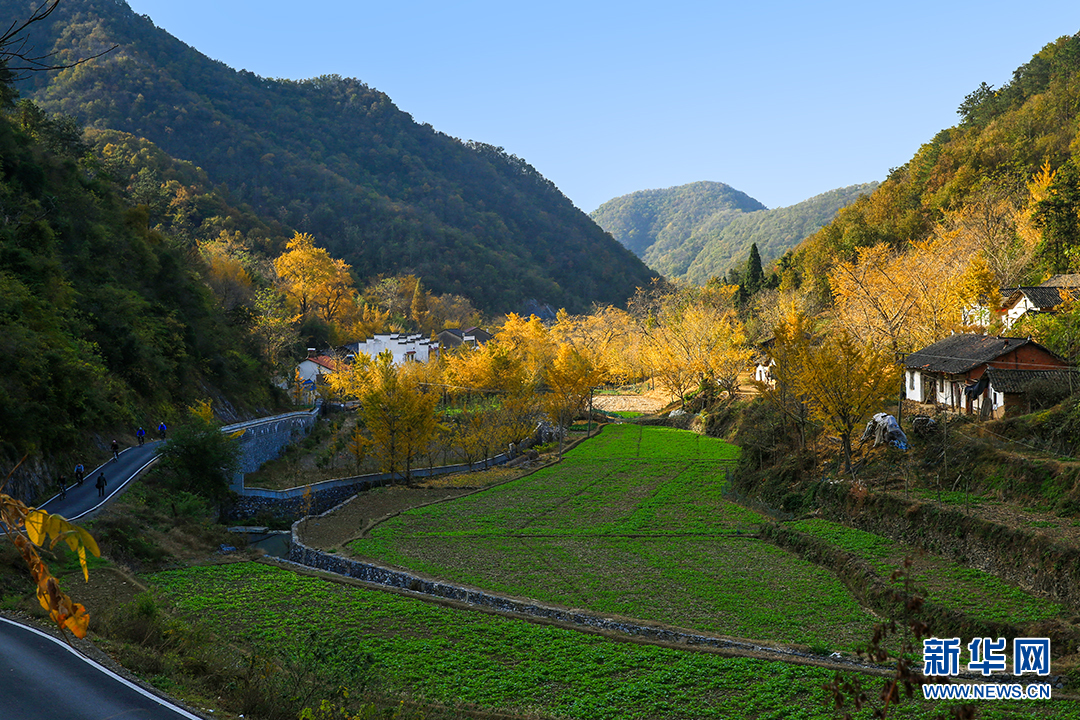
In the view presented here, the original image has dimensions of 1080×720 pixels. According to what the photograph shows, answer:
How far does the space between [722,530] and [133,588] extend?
18893 millimetres

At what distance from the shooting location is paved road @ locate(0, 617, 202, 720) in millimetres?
9523

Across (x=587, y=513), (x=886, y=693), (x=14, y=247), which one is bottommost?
(x=587, y=513)

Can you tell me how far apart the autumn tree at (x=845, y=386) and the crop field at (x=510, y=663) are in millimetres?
14955

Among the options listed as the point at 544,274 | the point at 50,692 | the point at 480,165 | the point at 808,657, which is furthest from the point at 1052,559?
the point at 480,165

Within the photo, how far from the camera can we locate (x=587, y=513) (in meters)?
29.8

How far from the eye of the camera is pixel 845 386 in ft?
88.6

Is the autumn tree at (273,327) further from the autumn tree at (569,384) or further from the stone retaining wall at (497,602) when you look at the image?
the stone retaining wall at (497,602)

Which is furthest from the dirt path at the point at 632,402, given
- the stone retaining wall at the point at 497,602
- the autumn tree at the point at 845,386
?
the stone retaining wall at the point at 497,602

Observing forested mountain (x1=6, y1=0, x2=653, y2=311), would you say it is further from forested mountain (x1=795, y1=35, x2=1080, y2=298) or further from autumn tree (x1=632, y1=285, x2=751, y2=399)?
forested mountain (x1=795, y1=35, x2=1080, y2=298)

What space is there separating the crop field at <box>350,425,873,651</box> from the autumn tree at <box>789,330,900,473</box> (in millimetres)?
4781

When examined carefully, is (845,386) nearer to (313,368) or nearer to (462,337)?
(313,368)

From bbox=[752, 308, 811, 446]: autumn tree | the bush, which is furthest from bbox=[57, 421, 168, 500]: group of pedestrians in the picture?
bbox=[752, 308, 811, 446]: autumn tree

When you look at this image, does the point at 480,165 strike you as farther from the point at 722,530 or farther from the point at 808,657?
the point at 808,657

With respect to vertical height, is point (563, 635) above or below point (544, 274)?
below
